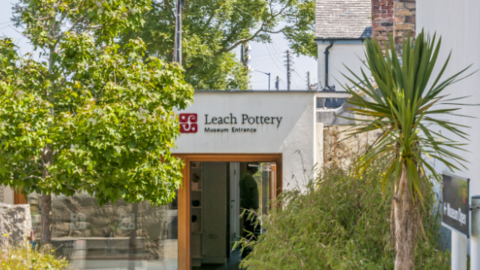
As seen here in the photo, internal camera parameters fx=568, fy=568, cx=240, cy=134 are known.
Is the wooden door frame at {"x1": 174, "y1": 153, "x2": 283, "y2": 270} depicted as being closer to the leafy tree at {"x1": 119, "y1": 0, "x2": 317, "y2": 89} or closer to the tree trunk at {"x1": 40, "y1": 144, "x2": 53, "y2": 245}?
the tree trunk at {"x1": 40, "y1": 144, "x2": 53, "y2": 245}

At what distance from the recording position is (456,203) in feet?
13.8

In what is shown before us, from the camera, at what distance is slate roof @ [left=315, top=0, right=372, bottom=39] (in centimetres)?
2230

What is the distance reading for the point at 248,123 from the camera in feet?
30.7

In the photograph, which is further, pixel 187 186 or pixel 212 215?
pixel 212 215

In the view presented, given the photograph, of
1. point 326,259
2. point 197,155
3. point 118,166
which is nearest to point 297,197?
point 326,259

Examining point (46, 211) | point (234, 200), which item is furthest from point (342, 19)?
point (46, 211)

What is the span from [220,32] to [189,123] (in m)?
13.7

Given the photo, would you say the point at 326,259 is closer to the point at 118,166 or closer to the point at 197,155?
the point at 118,166

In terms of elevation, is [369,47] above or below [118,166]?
above

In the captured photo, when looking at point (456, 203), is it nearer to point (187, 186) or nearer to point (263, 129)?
point (263, 129)

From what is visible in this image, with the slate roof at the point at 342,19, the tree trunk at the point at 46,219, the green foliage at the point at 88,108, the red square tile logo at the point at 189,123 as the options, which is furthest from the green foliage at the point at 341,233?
the slate roof at the point at 342,19

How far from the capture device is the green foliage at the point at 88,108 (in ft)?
21.5

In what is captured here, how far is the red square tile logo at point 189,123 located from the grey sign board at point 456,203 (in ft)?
17.9

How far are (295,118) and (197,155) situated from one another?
1.76 metres
